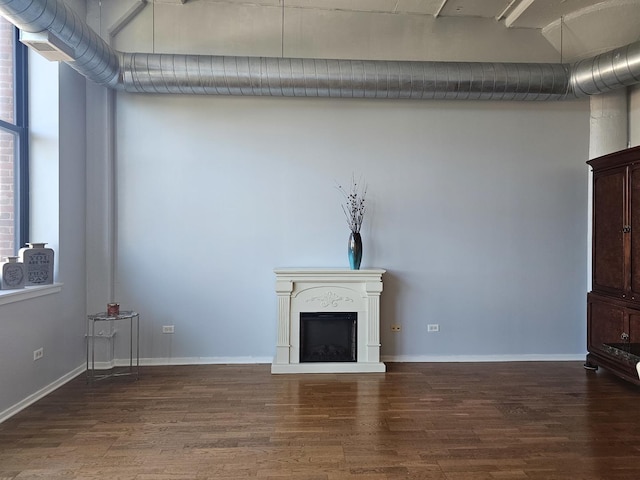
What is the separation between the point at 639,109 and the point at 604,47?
78 centimetres

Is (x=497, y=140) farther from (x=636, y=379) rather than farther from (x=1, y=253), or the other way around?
(x=1, y=253)

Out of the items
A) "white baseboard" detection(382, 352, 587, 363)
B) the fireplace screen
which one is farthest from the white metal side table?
"white baseboard" detection(382, 352, 587, 363)

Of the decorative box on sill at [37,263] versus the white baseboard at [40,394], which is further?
the decorative box on sill at [37,263]

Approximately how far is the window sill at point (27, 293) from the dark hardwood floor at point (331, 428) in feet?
2.91

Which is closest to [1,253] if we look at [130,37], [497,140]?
[130,37]

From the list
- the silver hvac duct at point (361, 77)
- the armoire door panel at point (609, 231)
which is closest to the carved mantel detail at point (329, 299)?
the silver hvac duct at point (361, 77)

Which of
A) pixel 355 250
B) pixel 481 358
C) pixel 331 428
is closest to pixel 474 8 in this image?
pixel 355 250

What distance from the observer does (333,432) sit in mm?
2738

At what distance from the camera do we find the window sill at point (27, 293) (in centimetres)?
292

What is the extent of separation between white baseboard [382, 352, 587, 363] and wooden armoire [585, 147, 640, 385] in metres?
0.32

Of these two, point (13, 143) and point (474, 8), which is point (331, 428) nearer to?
point (13, 143)

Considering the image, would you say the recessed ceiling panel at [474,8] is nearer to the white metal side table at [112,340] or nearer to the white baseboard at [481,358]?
the white baseboard at [481,358]

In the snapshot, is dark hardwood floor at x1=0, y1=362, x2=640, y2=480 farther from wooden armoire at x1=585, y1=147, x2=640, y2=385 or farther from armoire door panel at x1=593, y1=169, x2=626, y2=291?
armoire door panel at x1=593, y1=169, x2=626, y2=291

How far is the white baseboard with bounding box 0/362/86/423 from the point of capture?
2.96 meters
